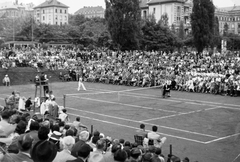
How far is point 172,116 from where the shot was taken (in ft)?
66.4

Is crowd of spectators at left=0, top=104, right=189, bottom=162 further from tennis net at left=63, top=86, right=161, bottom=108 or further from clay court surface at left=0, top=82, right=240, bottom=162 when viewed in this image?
tennis net at left=63, top=86, right=161, bottom=108

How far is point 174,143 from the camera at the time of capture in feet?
47.5

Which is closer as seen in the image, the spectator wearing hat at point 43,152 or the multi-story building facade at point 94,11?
the spectator wearing hat at point 43,152

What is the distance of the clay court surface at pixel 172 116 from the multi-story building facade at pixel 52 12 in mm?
124482

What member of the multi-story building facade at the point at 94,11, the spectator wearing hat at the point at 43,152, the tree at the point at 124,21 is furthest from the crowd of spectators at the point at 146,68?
the multi-story building facade at the point at 94,11

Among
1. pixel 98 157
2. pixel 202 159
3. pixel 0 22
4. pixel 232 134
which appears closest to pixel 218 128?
pixel 232 134

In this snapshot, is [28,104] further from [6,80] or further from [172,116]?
[6,80]

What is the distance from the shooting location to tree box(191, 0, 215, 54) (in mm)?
47750

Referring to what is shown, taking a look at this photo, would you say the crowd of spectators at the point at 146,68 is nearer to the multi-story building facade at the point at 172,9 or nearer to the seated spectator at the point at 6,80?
the seated spectator at the point at 6,80

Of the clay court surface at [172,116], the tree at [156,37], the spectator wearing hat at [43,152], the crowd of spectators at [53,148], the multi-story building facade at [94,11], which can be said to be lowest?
the clay court surface at [172,116]

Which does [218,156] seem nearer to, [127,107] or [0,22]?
[127,107]

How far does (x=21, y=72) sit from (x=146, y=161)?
3417cm

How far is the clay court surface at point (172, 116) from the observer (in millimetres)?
14023

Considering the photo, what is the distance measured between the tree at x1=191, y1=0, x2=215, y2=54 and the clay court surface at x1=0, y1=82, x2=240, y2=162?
60.7ft
